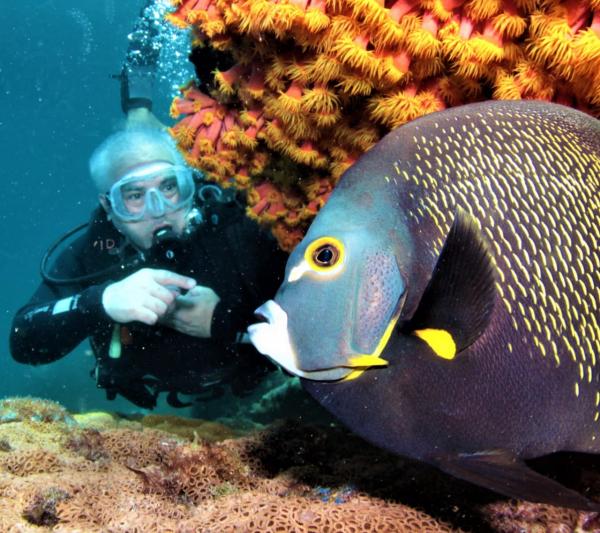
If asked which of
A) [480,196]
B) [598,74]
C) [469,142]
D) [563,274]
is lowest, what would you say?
[563,274]

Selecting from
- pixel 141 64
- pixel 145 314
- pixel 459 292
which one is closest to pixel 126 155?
pixel 145 314

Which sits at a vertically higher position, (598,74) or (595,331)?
(598,74)

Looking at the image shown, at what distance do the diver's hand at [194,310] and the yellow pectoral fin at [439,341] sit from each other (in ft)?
13.1

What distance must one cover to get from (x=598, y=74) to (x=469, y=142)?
0.79 metres

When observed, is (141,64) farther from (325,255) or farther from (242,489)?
(325,255)

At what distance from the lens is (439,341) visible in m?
1.23

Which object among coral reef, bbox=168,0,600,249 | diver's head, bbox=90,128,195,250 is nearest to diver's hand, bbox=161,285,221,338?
diver's head, bbox=90,128,195,250

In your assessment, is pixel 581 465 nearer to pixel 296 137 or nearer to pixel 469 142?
pixel 469 142

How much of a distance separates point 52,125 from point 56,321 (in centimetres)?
9531

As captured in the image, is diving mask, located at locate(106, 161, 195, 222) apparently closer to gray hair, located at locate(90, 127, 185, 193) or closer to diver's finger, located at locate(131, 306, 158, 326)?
gray hair, located at locate(90, 127, 185, 193)

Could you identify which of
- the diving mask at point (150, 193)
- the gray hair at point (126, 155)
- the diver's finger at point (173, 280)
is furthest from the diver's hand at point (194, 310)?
the gray hair at point (126, 155)

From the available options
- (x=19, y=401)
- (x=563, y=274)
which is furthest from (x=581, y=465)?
(x=19, y=401)

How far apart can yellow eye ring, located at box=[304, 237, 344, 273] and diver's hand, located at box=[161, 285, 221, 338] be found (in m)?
3.91

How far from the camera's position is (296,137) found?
8.66 ft
